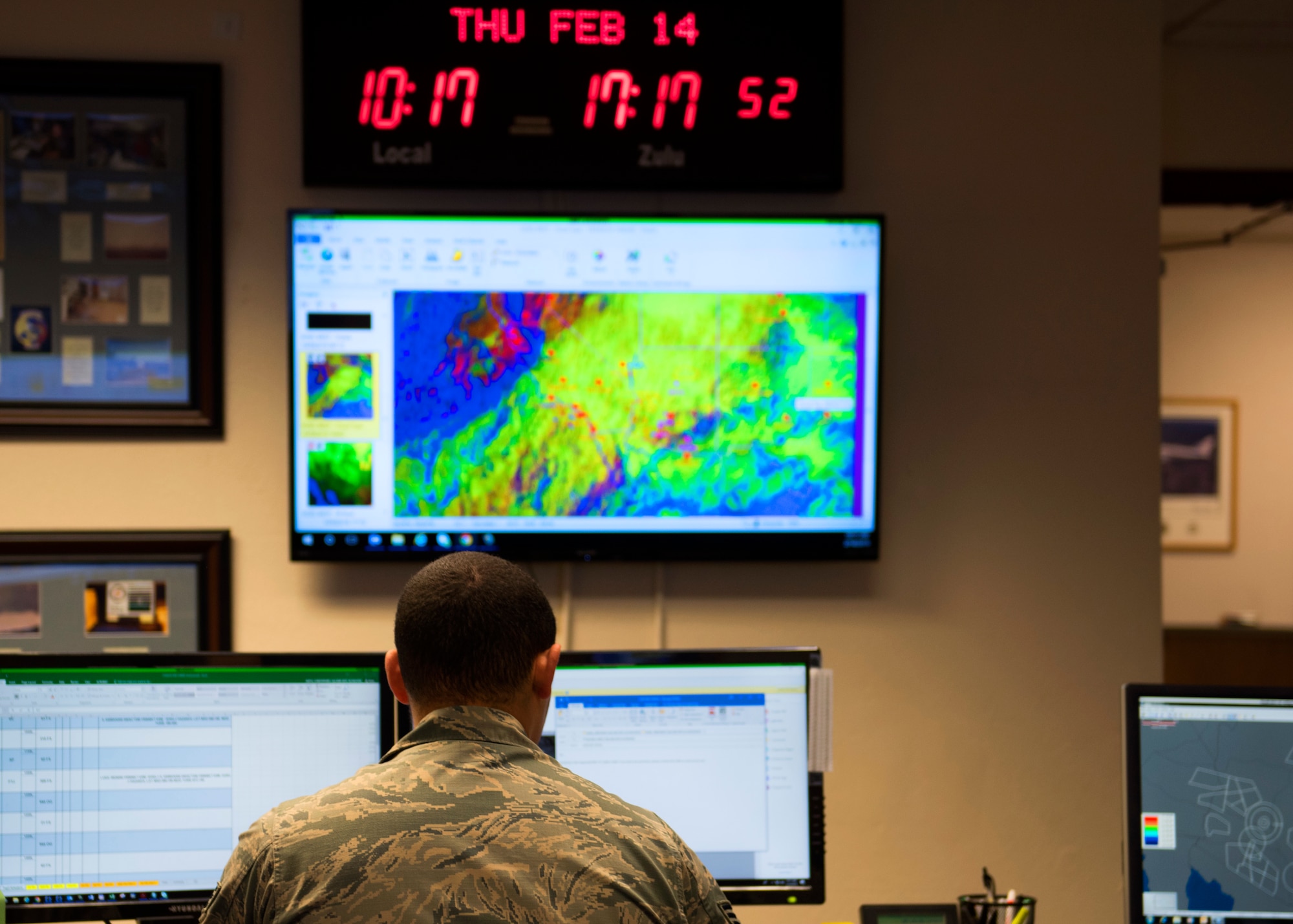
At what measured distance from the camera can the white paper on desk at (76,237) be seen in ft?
6.97

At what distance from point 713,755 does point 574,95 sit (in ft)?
4.69

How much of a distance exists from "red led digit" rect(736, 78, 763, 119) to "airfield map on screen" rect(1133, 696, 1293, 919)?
141 cm

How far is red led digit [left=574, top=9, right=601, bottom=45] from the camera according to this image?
214cm

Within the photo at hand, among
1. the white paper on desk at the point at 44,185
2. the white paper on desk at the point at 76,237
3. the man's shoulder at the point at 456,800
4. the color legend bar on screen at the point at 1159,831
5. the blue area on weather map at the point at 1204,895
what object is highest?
the white paper on desk at the point at 44,185

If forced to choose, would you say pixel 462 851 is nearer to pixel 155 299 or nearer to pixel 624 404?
pixel 624 404

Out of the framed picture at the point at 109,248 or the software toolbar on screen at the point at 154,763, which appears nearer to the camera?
the software toolbar on screen at the point at 154,763

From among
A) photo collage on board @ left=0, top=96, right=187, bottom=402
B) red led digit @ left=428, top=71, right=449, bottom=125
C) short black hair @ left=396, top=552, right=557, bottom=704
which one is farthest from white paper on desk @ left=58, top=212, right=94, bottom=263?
short black hair @ left=396, top=552, right=557, bottom=704

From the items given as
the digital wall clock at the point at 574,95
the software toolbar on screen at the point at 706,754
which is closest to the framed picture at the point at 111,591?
the digital wall clock at the point at 574,95

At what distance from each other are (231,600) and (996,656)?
170 cm

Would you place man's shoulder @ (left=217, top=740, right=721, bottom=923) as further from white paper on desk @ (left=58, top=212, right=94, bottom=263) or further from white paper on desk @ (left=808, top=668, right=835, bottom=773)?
white paper on desk @ (left=58, top=212, right=94, bottom=263)

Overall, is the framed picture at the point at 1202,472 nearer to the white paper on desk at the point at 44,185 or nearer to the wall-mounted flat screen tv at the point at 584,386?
the wall-mounted flat screen tv at the point at 584,386

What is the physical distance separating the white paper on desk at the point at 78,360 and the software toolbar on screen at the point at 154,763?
0.94 metres

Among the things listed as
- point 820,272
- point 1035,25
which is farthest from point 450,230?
point 1035,25

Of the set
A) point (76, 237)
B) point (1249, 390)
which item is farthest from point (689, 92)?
point (1249, 390)
